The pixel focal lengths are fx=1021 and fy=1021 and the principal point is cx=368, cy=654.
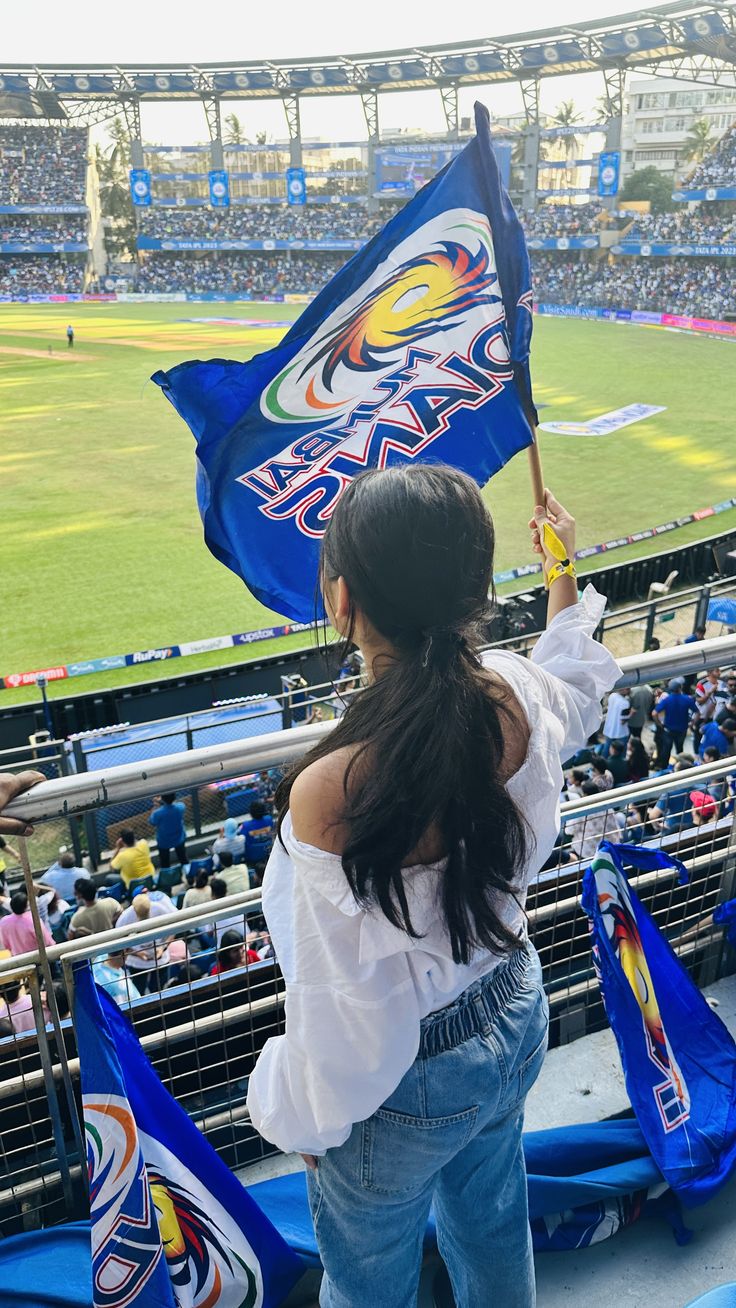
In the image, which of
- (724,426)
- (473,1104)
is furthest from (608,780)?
(724,426)

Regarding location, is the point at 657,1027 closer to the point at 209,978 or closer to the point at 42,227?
the point at 209,978

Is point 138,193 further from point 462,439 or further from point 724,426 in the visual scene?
point 462,439

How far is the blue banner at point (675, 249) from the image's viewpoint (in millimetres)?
54106

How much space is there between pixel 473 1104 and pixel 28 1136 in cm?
176

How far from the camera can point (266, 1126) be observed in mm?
1501

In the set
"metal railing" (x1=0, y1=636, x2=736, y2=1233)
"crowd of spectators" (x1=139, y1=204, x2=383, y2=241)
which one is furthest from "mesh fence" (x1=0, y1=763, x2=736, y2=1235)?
"crowd of spectators" (x1=139, y1=204, x2=383, y2=241)

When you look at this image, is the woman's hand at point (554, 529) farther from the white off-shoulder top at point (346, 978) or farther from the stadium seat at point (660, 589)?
the stadium seat at point (660, 589)

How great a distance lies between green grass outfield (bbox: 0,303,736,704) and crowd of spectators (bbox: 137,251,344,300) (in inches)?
1012

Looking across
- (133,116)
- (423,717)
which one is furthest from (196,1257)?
(133,116)

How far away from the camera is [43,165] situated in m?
71.7

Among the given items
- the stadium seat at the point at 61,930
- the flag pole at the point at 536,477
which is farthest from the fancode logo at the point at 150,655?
the flag pole at the point at 536,477

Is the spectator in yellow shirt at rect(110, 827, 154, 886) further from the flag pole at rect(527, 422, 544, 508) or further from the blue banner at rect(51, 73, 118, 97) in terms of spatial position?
the blue banner at rect(51, 73, 118, 97)

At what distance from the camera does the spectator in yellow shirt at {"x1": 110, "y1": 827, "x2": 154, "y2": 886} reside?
26.7 feet

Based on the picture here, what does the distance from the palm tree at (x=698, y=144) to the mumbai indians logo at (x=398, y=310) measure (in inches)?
3324
